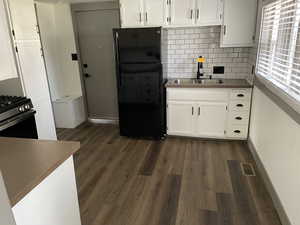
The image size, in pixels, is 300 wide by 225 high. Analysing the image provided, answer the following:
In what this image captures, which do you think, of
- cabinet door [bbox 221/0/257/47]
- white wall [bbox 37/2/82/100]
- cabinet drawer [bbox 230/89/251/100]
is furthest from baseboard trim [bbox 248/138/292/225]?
white wall [bbox 37/2/82/100]

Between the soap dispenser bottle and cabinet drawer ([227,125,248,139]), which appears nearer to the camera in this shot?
cabinet drawer ([227,125,248,139])

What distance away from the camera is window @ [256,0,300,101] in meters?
1.90

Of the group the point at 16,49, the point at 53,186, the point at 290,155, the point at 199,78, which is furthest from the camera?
the point at 199,78

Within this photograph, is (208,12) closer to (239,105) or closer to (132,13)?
(132,13)

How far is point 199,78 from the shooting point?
12.3 ft

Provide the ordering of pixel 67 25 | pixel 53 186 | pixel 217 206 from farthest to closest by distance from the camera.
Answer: pixel 67 25
pixel 217 206
pixel 53 186

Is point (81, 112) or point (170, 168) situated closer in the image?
point (170, 168)

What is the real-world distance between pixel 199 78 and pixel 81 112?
92.4 inches

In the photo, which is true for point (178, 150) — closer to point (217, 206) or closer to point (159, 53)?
point (217, 206)

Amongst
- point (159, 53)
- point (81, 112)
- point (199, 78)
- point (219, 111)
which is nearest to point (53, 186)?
point (159, 53)

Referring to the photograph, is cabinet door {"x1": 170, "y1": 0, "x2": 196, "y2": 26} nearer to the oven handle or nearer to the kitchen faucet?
the kitchen faucet

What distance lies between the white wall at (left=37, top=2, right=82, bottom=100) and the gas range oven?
1665mm

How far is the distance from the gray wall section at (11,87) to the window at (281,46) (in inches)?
115

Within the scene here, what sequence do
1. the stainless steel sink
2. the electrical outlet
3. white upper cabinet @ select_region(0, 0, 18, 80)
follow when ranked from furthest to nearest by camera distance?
the electrical outlet
the stainless steel sink
white upper cabinet @ select_region(0, 0, 18, 80)
